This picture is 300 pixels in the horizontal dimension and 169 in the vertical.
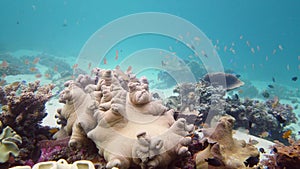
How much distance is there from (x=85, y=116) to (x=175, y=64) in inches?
596

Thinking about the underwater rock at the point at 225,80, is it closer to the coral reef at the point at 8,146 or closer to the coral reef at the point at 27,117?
the coral reef at the point at 27,117

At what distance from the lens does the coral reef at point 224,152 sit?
2.41m

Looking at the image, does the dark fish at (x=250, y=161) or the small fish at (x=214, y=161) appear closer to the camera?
the small fish at (x=214, y=161)

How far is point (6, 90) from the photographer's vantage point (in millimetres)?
4188

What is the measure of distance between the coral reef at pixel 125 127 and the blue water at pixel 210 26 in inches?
1694

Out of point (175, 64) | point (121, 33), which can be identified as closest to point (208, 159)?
point (121, 33)

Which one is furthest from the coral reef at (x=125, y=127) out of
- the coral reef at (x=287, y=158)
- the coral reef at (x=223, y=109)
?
the coral reef at (x=223, y=109)

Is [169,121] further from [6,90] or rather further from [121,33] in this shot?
[121,33]

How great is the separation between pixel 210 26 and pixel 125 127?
114 metres

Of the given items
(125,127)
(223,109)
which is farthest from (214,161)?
(223,109)

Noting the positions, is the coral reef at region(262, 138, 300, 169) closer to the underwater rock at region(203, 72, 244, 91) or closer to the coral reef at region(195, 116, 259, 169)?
the coral reef at region(195, 116, 259, 169)

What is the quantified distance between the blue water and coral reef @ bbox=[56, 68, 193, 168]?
43.0 metres

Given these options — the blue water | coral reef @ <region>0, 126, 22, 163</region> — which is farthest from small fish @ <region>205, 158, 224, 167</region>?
the blue water

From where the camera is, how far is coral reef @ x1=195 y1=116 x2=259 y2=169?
2414 mm
